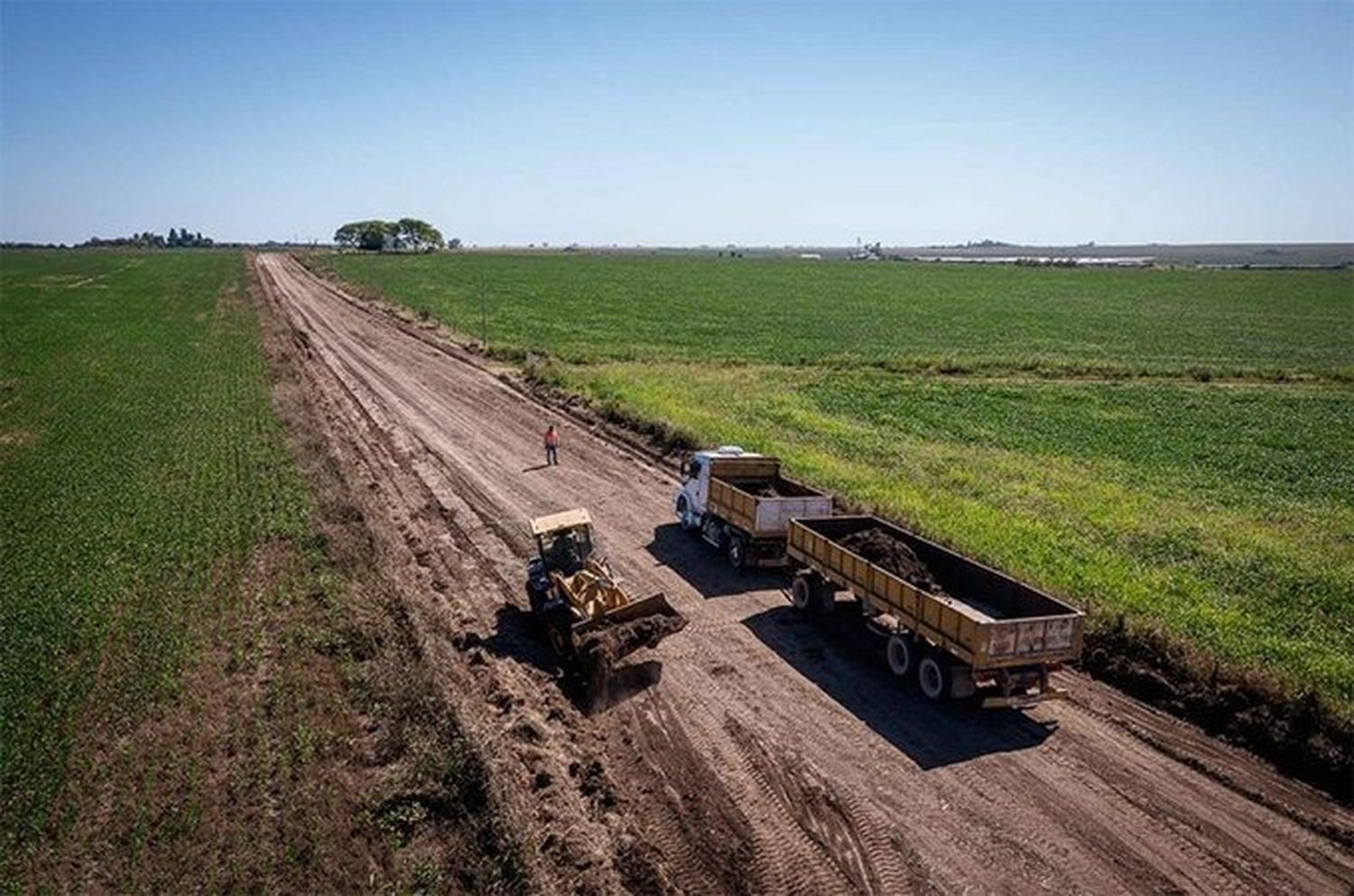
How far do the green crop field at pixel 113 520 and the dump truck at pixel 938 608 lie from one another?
1253cm

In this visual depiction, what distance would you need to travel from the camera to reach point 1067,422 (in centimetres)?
3634

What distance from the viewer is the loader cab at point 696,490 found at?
23.7 metres

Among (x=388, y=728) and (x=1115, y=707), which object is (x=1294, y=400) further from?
(x=388, y=728)

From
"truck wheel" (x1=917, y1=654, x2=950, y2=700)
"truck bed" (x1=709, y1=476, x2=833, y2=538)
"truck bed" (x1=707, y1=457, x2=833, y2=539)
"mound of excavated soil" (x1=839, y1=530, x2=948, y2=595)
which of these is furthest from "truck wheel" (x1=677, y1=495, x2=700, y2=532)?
"truck wheel" (x1=917, y1=654, x2=950, y2=700)

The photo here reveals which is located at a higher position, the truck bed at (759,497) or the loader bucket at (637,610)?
the truck bed at (759,497)

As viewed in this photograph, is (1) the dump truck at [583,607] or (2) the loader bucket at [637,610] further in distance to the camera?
(2) the loader bucket at [637,610]

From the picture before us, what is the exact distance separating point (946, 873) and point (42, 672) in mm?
15587

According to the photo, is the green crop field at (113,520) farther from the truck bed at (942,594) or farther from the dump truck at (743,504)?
the truck bed at (942,594)

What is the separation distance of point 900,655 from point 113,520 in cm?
2088

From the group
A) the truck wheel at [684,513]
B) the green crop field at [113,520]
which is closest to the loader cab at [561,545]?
the truck wheel at [684,513]

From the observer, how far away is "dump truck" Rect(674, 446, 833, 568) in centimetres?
2134

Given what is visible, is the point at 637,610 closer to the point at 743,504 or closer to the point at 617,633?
the point at 617,633

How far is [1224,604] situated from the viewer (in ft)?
61.1

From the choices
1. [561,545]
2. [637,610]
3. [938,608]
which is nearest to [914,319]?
[561,545]
